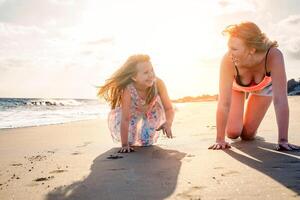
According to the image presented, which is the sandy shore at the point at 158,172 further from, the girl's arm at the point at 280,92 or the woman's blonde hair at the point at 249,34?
the woman's blonde hair at the point at 249,34

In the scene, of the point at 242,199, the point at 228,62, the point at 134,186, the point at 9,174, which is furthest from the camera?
the point at 228,62

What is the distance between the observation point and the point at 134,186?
2.94 meters

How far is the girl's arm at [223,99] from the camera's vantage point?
15.1 ft

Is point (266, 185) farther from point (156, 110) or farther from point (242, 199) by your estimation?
point (156, 110)

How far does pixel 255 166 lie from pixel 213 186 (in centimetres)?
76

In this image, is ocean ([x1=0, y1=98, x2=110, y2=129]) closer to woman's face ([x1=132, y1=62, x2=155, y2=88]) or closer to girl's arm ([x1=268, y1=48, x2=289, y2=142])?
woman's face ([x1=132, y1=62, x2=155, y2=88])

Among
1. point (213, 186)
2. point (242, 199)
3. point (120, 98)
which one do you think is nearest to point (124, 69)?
point (120, 98)

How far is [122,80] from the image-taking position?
523cm

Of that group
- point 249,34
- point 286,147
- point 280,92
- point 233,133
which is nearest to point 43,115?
point 233,133

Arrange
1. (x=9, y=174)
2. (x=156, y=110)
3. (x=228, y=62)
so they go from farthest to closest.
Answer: (x=156, y=110)
(x=228, y=62)
(x=9, y=174)

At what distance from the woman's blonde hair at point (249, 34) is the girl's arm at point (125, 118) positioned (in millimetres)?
1527

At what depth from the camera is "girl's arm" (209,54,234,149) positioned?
15.1 ft

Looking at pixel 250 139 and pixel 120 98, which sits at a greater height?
pixel 120 98

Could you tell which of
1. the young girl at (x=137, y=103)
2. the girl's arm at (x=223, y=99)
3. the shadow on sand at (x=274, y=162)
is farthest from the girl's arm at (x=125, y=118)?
the shadow on sand at (x=274, y=162)
